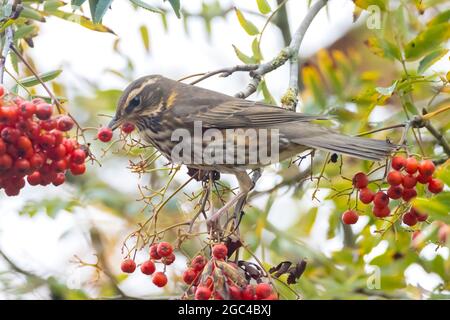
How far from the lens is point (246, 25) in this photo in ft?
16.6

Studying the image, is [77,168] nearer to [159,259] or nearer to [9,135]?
[9,135]

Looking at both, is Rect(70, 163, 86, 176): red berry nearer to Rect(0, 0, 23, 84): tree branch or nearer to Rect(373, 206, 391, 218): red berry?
Rect(0, 0, 23, 84): tree branch

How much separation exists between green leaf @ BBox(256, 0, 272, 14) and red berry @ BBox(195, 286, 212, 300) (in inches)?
85.8

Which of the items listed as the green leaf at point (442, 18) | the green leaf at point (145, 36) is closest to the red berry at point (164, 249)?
the green leaf at point (442, 18)

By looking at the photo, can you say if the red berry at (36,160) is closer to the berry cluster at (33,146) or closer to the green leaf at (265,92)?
the berry cluster at (33,146)

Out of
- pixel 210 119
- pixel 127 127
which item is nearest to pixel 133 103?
pixel 127 127

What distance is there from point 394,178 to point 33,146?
5.72 ft

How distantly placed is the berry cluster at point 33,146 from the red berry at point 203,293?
2.92ft

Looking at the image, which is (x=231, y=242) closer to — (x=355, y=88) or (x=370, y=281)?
(x=370, y=281)

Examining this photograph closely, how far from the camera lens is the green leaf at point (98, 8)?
400 centimetres

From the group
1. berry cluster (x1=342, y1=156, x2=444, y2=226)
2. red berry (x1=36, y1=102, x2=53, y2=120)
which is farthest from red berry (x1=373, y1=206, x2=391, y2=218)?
red berry (x1=36, y1=102, x2=53, y2=120)

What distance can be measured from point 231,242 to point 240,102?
1.66m

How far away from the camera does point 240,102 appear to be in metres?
5.43

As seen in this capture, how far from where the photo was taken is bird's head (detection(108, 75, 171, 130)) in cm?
523
